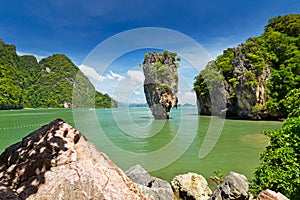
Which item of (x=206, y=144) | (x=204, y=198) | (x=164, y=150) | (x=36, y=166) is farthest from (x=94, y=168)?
(x=206, y=144)

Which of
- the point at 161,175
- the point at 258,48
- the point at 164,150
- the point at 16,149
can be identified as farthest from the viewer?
the point at 258,48

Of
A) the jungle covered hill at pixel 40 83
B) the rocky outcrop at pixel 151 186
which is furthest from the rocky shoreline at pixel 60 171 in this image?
the jungle covered hill at pixel 40 83

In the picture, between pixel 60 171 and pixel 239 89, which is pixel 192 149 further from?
pixel 239 89

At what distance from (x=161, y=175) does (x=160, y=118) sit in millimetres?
24636

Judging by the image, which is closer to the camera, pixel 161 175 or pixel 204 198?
pixel 204 198

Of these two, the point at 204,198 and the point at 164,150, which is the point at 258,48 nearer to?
the point at 164,150

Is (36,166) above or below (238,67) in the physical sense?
below

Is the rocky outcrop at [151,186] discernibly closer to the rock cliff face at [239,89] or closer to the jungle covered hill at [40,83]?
the rock cliff face at [239,89]

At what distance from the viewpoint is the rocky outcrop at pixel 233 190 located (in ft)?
16.5

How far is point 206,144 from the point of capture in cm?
1370

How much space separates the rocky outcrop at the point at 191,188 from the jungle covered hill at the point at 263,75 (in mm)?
24542

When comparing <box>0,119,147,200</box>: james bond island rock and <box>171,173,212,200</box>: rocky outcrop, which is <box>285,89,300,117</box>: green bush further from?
<box>0,119,147,200</box>: james bond island rock

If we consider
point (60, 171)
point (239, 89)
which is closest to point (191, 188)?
point (60, 171)

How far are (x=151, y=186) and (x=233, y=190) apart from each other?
246cm
